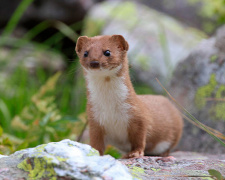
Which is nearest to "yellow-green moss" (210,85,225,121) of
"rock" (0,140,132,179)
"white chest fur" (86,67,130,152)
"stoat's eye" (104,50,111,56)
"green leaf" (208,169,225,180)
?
"white chest fur" (86,67,130,152)

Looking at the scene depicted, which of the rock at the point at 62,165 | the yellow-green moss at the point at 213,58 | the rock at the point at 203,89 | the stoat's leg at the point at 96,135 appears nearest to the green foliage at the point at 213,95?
the rock at the point at 203,89

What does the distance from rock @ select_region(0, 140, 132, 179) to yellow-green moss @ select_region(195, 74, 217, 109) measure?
237 centimetres

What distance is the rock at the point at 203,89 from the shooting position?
381 centimetres

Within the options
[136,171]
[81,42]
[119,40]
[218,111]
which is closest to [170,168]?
[136,171]

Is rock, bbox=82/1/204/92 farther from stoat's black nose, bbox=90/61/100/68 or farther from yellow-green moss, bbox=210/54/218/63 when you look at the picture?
stoat's black nose, bbox=90/61/100/68

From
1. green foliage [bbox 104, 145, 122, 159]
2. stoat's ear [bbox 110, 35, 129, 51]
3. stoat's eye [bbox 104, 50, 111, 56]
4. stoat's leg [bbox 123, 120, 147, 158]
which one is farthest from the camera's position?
green foliage [bbox 104, 145, 122, 159]

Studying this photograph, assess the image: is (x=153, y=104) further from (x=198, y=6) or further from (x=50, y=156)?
(x=198, y=6)

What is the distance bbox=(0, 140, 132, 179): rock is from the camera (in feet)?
5.44

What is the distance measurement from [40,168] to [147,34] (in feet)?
18.3

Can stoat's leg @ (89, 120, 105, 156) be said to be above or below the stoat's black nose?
below

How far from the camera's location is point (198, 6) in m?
8.01

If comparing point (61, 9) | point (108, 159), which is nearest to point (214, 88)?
point (108, 159)

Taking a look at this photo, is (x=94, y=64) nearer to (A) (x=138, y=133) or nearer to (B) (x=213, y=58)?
(A) (x=138, y=133)

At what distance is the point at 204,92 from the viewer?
403 cm
